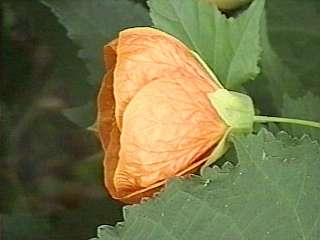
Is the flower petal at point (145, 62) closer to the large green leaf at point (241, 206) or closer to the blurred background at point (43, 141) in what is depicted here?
the large green leaf at point (241, 206)

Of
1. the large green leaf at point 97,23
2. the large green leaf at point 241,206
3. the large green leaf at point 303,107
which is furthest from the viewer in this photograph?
the large green leaf at point 97,23

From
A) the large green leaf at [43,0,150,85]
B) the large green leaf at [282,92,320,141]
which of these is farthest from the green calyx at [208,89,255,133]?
the large green leaf at [43,0,150,85]

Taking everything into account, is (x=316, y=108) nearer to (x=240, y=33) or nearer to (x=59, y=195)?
(x=240, y=33)

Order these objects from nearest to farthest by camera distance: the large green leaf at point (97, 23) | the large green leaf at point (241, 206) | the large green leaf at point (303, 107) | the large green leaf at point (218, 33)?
the large green leaf at point (241, 206) < the large green leaf at point (218, 33) < the large green leaf at point (303, 107) < the large green leaf at point (97, 23)

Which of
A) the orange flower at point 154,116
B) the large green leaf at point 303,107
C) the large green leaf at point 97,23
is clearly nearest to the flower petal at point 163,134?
the orange flower at point 154,116

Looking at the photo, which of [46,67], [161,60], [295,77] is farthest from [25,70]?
[161,60]

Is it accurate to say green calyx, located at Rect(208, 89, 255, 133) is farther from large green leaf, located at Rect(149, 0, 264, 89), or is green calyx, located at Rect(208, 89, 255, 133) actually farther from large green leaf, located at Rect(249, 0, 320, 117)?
large green leaf, located at Rect(249, 0, 320, 117)

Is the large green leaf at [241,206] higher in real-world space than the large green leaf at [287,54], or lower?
higher
